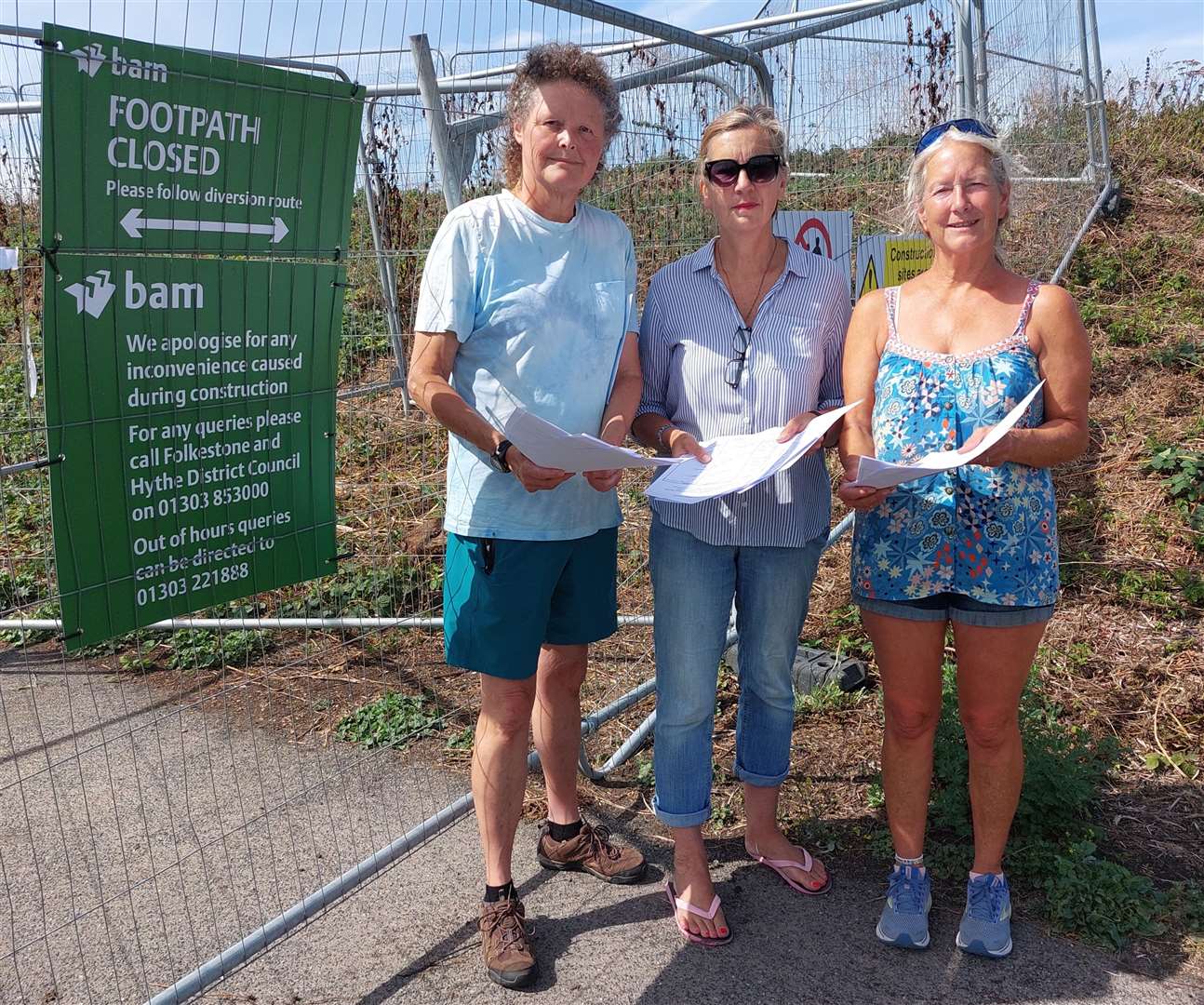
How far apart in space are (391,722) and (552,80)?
9.08 ft

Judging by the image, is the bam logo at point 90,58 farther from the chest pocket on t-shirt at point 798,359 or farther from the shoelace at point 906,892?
the shoelace at point 906,892

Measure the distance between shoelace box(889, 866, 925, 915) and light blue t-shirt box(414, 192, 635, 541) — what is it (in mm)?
1380

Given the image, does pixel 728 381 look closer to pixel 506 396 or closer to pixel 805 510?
pixel 805 510

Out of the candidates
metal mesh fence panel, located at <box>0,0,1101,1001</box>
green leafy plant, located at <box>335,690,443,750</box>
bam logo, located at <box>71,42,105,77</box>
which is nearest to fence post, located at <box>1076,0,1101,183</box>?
metal mesh fence panel, located at <box>0,0,1101,1001</box>

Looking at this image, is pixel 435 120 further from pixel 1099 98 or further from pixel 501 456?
pixel 1099 98

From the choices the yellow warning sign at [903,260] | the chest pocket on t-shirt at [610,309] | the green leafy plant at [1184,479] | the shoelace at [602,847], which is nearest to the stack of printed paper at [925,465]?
the chest pocket on t-shirt at [610,309]

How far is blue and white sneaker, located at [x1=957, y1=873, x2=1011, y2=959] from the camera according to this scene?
298 centimetres

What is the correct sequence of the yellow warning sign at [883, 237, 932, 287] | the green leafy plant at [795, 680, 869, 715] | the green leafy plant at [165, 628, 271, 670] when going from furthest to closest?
the green leafy plant at [165, 628, 271, 670]
the yellow warning sign at [883, 237, 932, 287]
the green leafy plant at [795, 680, 869, 715]

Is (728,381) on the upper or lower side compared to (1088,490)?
upper

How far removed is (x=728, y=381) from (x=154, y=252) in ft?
4.79

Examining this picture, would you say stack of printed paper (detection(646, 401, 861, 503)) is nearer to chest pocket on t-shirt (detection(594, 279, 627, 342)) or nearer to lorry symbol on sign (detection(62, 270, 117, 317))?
chest pocket on t-shirt (detection(594, 279, 627, 342))

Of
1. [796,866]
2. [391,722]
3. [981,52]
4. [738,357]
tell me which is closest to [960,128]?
[738,357]

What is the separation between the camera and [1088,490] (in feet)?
19.2

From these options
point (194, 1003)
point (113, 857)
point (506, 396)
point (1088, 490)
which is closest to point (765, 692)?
point (506, 396)
